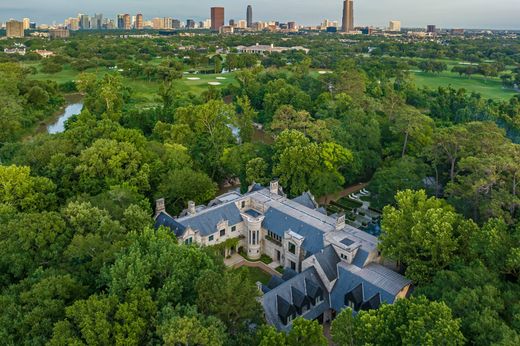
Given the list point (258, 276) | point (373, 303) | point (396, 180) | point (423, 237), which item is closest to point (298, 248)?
point (258, 276)

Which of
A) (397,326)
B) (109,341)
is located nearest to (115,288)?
(109,341)

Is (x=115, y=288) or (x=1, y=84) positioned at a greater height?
(x=1, y=84)

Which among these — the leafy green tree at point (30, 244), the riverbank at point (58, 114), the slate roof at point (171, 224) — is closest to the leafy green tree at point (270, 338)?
the leafy green tree at point (30, 244)

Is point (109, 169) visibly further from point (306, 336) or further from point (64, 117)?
point (64, 117)

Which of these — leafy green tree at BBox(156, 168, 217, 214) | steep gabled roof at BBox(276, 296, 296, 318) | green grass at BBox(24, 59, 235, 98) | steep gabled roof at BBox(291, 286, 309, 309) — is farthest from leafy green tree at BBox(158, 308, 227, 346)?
green grass at BBox(24, 59, 235, 98)

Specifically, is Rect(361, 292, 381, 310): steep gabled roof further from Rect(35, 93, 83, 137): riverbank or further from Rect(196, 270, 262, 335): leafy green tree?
Rect(35, 93, 83, 137): riverbank

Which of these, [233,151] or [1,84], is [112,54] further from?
[233,151]

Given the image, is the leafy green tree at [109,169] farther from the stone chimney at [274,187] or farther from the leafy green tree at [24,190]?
the stone chimney at [274,187]
